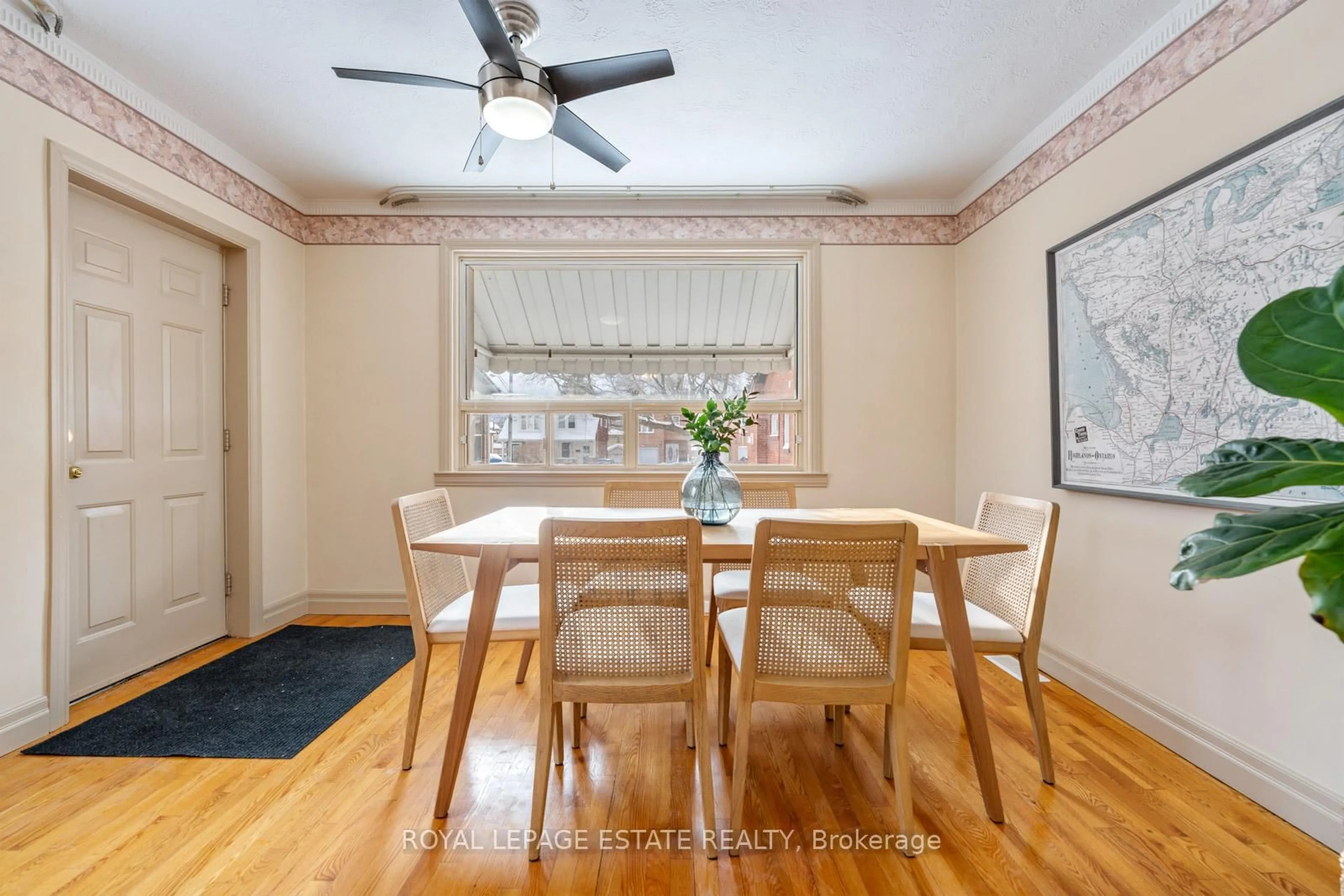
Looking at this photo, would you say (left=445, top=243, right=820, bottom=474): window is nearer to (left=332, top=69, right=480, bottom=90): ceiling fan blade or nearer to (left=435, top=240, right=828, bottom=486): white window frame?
(left=435, top=240, right=828, bottom=486): white window frame

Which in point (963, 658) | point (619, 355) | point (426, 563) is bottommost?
point (963, 658)

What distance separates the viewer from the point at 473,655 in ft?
5.29

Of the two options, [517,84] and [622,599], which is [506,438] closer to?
[517,84]

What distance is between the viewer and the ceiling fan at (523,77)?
1.70m

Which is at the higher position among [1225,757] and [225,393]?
[225,393]

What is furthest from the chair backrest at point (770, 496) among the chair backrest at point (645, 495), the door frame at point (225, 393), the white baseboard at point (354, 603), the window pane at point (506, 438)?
the door frame at point (225, 393)

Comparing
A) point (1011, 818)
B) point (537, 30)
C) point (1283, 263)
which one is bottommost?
point (1011, 818)

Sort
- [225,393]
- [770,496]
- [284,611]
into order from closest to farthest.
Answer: [770,496], [225,393], [284,611]

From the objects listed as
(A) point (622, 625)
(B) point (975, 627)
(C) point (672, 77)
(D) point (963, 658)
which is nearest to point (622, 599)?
(A) point (622, 625)

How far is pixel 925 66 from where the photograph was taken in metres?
2.23

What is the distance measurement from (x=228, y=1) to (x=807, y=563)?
2622mm

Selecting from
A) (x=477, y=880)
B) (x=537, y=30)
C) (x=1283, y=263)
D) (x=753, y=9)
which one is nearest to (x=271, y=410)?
(x=537, y=30)

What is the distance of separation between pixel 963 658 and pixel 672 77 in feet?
7.78

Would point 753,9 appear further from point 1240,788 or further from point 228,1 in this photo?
point 1240,788
